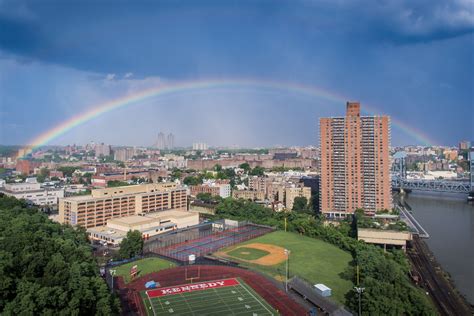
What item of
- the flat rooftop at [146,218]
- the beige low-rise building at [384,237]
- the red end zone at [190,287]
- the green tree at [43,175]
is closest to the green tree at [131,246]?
the flat rooftop at [146,218]

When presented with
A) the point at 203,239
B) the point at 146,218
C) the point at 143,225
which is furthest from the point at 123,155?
the point at 203,239

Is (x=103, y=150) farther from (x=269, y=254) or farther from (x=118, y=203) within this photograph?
(x=269, y=254)

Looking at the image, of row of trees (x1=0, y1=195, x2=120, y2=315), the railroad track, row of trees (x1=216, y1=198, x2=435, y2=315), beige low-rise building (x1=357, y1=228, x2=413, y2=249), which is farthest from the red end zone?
beige low-rise building (x1=357, y1=228, x2=413, y2=249)

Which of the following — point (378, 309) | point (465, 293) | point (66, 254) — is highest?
point (66, 254)

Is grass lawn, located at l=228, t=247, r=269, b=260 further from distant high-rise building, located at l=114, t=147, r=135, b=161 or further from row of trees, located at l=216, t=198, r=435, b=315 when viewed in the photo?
distant high-rise building, located at l=114, t=147, r=135, b=161

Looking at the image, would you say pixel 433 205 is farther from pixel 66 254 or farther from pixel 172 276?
pixel 66 254

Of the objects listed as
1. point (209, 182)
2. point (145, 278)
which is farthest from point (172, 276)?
point (209, 182)
